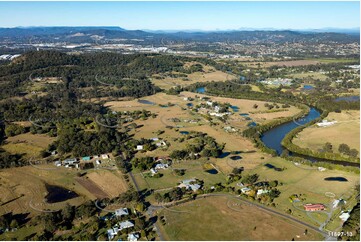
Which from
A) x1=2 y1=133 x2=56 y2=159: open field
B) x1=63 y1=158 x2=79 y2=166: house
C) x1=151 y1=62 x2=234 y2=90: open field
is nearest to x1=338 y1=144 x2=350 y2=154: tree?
x1=63 y1=158 x2=79 y2=166: house

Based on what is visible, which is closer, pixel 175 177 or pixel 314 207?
pixel 314 207

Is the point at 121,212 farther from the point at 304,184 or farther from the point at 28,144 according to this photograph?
the point at 28,144

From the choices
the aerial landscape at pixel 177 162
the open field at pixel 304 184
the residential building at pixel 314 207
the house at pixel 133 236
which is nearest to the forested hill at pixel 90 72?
the aerial landscape at pixel 177 162

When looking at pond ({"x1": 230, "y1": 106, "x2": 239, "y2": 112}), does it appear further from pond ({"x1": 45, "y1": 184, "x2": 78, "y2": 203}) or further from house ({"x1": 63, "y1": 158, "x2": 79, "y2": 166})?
pond ({"x1": 45, "y1": 184, "x2": 78, "y2": 203})

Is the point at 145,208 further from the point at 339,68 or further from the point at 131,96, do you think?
the point at 339,68

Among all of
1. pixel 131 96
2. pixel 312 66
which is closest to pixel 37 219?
pixel 131 96

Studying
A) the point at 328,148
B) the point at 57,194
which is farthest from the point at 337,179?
the point at 57,194
